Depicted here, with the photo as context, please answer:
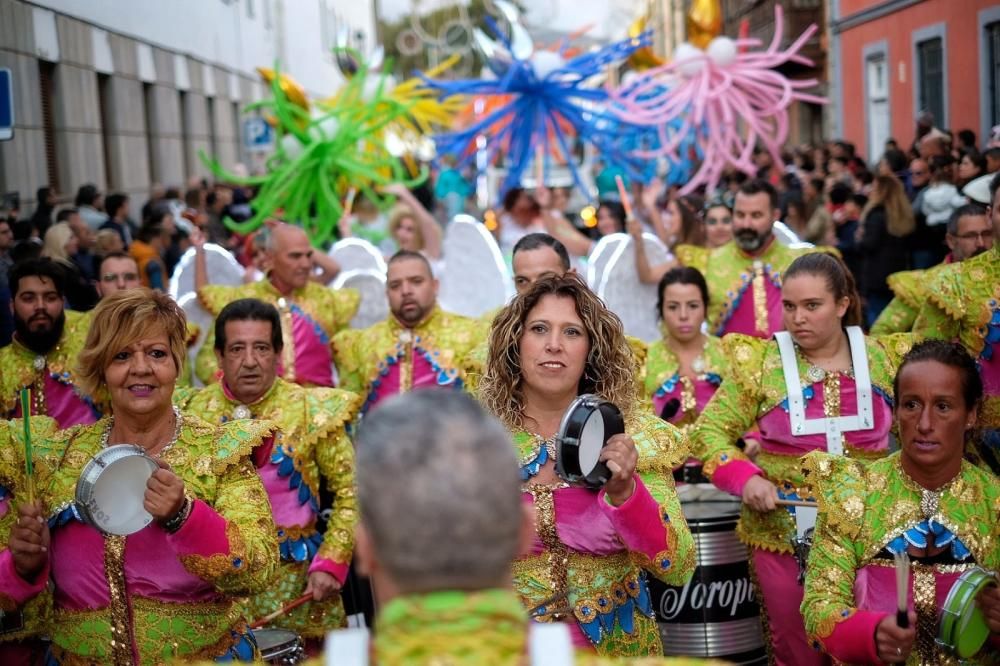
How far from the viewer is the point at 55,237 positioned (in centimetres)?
1120

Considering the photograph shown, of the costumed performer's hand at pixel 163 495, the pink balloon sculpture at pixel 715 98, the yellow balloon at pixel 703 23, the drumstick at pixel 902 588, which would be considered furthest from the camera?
the yellow balloon at pixel 703 23

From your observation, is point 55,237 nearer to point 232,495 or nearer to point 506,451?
point 232,495

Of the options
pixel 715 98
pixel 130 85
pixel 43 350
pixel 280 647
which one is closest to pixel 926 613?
pixel 280 647

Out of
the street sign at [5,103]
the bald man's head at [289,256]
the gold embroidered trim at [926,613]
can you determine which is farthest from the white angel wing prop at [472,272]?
the gold embroidered trim at [926,613]

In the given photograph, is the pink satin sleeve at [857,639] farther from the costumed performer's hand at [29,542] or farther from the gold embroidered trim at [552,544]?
the costumed performer's hand at [29,542]

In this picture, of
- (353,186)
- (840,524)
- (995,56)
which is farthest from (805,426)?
(995,56)

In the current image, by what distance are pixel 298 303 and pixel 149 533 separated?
4.28 metres

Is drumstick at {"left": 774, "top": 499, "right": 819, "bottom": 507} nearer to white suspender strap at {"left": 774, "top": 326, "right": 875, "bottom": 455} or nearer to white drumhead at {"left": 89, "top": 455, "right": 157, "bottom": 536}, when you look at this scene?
white suspender strap at {"left": 774, "top": 326, "right": 875, "bottom": 455}

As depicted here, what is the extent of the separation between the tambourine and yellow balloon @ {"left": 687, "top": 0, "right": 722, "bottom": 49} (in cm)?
1236

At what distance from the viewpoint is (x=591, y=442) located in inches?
130

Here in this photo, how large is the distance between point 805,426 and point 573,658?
322cm

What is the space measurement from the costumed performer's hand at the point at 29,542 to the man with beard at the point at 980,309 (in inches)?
132

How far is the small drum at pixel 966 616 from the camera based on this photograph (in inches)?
130

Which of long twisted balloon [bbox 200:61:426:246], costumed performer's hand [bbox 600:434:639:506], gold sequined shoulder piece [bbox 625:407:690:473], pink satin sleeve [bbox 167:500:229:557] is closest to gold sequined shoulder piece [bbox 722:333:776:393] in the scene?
gold sequined shoulder piece [bbox 625:407:690:473]
